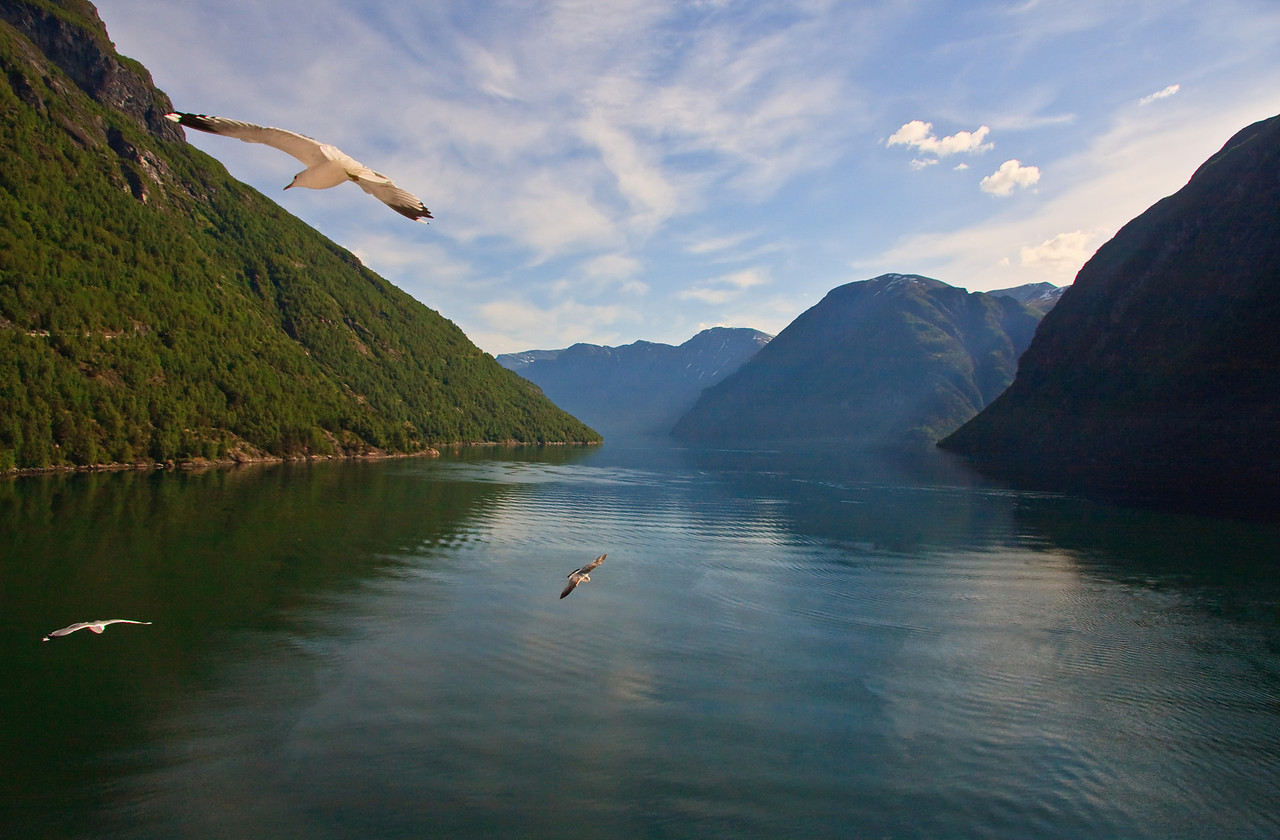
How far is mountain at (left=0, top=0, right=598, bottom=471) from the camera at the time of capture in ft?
282

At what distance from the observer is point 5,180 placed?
363ft

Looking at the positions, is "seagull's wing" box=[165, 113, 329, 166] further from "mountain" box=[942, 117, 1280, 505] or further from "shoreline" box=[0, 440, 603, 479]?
"mountain" box=[942, 117, 1280, 505]

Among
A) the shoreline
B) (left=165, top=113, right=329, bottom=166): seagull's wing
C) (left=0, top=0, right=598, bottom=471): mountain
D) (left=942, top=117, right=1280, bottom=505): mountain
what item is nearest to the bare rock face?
(left=0, top=0, right=598, bottom=471): mountain

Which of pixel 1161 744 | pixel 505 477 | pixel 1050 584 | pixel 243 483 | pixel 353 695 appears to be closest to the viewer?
pixel 1161 744

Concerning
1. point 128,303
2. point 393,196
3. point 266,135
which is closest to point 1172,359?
point 393,196

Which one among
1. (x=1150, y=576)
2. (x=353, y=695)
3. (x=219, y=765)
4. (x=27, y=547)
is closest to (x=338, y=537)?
(x=27, y=547)

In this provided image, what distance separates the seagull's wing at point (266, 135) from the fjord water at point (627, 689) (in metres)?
12.8

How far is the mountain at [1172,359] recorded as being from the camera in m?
97.1

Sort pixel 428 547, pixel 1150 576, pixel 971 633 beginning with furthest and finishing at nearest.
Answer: pixel 428 547 < pixel 1150 576 < pixel 971 633

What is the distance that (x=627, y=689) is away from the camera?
19875mm

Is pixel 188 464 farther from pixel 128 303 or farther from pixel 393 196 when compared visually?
pixel 393 196

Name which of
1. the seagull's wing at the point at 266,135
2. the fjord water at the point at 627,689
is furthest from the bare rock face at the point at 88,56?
the seagull's wing at the point at 266,135

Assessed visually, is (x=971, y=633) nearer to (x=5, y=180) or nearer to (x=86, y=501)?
(x=86, y=501)

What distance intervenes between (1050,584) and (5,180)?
160m
